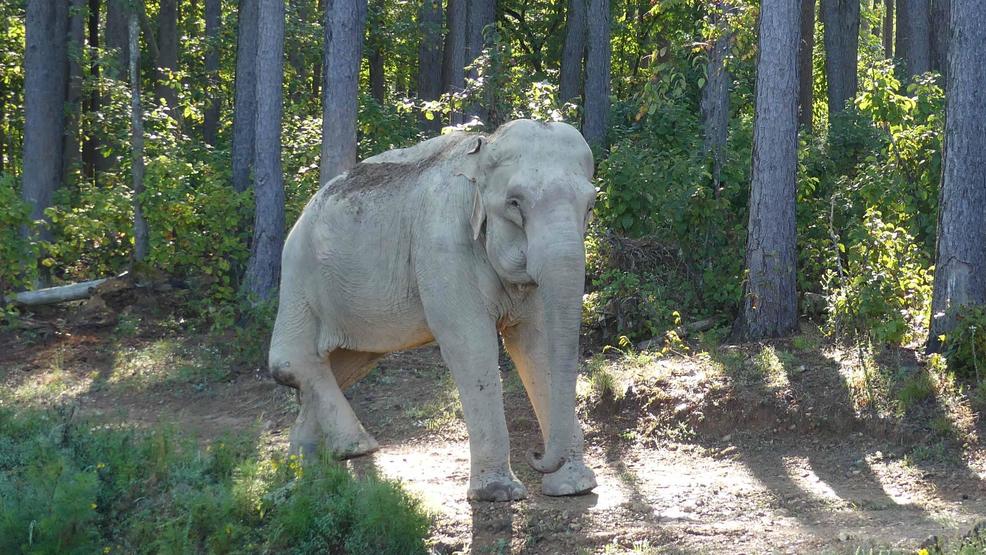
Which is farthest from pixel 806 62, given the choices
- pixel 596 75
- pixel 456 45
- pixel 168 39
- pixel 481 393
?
pixel 481 393

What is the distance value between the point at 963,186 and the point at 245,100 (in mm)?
11360

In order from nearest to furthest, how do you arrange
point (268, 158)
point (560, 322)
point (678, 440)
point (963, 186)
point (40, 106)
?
1. point (560, 322)
2. point (678, 440)
3. point (963, 186)
4. point (268, 158)
5. point (40, 106)

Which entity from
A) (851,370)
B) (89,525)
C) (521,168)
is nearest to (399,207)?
(521,168)

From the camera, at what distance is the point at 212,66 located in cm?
2361

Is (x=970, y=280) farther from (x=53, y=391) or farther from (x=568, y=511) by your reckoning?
(x=53, y=391)

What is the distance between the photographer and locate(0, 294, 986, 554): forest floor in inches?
257

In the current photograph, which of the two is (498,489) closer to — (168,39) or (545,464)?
(545,464)

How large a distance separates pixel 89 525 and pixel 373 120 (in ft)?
42.4

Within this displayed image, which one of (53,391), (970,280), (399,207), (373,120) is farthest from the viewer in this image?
(373,120)

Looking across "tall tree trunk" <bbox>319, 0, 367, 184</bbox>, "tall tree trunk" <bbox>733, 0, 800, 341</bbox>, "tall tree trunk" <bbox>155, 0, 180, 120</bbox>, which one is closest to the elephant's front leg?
"tall tree trunk" <bbox>733, 0, 800, 341</bbox>

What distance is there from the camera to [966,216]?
30.3 feet

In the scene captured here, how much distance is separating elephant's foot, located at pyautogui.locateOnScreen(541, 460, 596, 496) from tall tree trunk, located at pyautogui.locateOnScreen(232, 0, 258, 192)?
34.5 ft

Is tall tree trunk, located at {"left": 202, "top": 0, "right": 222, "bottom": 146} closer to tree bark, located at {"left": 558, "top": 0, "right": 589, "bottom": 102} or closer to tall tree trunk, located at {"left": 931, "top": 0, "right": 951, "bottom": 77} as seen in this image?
tree bark, located at {"left": 558, "top": 0, "right": 589, "bottom": 102}

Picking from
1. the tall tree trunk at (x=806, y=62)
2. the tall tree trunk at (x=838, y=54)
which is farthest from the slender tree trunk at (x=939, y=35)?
the tall tree trunk at (x=806, y=62)
